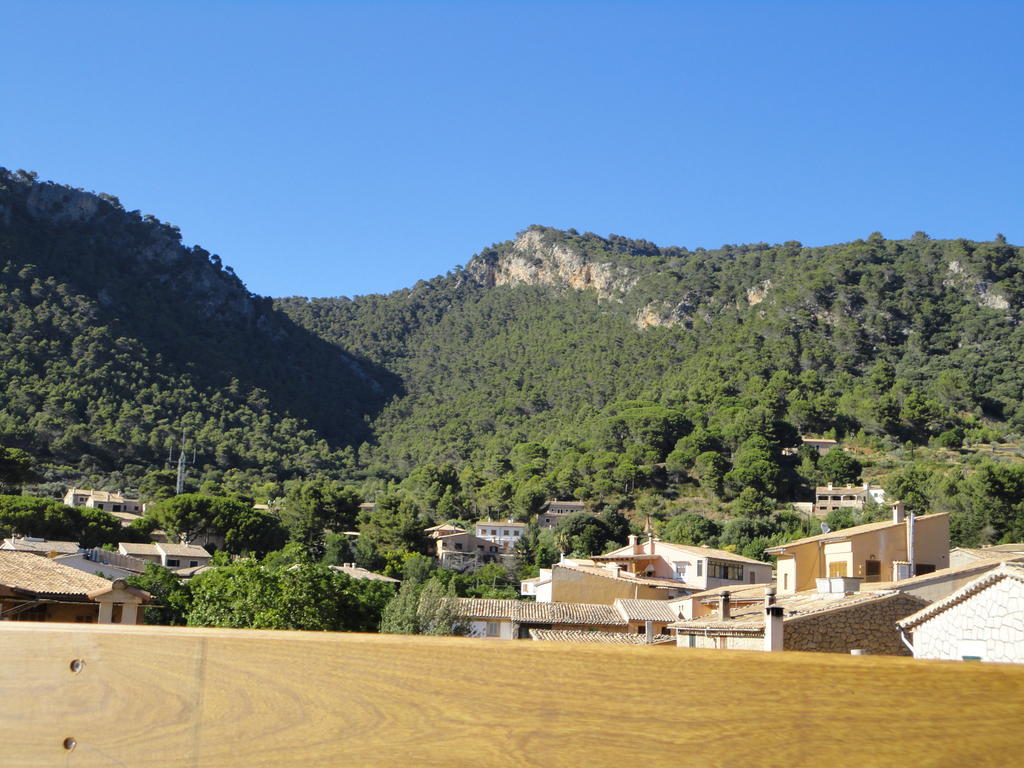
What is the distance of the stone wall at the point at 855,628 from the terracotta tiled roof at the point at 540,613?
34.5 ft

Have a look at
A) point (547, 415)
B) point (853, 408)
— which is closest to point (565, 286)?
point (547, 415)

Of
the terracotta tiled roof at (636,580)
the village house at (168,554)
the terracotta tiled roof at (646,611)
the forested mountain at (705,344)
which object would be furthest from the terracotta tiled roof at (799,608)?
the forested mountain at (705,344)

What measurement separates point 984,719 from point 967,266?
107735mm

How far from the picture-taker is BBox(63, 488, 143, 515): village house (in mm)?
59972

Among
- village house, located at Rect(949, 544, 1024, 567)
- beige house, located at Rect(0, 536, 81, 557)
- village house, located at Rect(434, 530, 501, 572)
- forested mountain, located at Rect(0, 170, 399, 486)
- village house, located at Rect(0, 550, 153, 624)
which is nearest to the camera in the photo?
village house, located at Rect(0, 550, 153, 624)

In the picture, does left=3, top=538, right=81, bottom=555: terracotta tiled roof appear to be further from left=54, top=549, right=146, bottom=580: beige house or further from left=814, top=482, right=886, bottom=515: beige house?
left=814, top=482, right=886, bottom=515: beige house

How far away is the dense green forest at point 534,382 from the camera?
66562 mm

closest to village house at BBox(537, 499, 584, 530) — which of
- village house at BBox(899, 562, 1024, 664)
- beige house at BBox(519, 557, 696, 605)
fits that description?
beige house at BBox(519, 557, 696, 605)

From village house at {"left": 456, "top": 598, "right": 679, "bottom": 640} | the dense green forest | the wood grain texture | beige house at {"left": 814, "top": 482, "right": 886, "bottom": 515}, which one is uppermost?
the dense green forest

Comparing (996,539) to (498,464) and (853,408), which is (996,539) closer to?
(853,408)

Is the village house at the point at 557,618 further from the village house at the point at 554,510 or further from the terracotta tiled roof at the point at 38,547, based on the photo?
the village house at the point at 554,510

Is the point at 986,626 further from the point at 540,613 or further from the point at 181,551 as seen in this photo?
the point at 181,551

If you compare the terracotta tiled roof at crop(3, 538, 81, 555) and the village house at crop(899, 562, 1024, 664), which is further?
the terracotta tiled roof at crop(3, 538, 81, 555)

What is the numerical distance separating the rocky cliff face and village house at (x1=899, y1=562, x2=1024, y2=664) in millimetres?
111697
